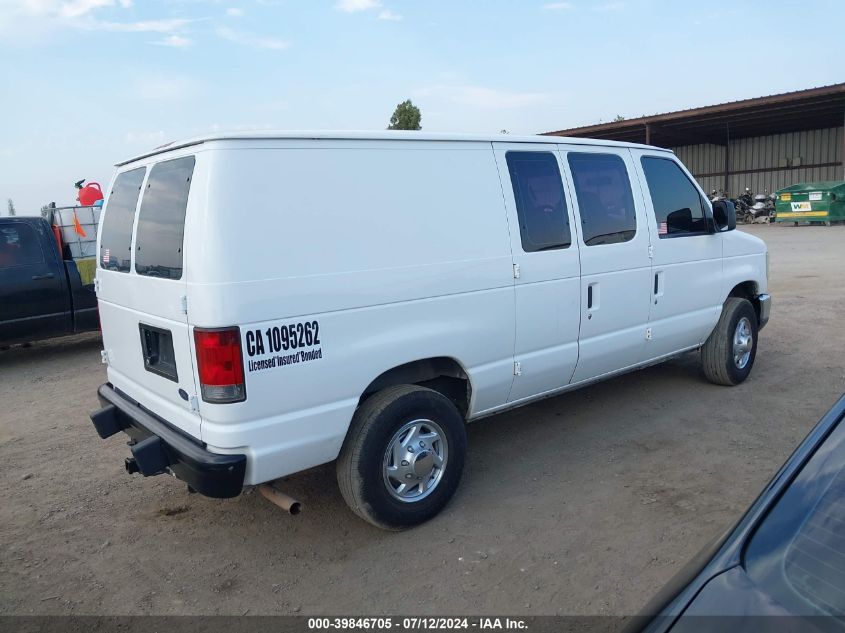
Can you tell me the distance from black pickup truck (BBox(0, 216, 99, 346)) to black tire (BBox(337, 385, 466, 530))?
20.2 feet

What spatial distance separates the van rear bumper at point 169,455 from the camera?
3.01 meters

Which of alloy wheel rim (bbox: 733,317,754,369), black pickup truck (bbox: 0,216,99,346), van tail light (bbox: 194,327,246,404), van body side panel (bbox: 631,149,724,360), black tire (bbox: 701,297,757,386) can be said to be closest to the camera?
van tail light (bbox: 194,327,246,404)

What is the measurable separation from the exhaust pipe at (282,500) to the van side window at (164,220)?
4.00 ft

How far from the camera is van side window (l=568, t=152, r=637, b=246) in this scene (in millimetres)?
4492

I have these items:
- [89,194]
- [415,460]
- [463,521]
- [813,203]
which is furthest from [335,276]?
[813,203]

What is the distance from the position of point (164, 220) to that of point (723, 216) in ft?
14.4

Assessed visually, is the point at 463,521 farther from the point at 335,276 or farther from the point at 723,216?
the point at 723,216

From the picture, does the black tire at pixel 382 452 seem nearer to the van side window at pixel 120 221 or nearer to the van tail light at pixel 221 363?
the van tail light at pixel 221 363

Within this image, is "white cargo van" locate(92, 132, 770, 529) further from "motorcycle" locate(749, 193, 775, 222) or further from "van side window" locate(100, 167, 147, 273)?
"motorcycle" locate(749, 193, 775, 222)

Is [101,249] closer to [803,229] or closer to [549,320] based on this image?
[549,320]

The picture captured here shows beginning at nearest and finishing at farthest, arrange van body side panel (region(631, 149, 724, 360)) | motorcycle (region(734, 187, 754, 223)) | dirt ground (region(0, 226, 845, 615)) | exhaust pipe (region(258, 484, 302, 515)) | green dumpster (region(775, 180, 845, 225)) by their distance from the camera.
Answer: dirt ground (region(0, 226, 845, 615))
exhaust pipe (region(258, 484, 302, 515))
van body side panel (region(631, 149, 724, 360))
green dumpster (region(775, 180, 845, 225))
motorcycle (region(734, 187, 754, 223))

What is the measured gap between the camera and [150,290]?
3424 mm

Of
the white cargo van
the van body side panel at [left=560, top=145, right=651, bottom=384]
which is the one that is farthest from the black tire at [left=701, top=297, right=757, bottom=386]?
the white cargo van

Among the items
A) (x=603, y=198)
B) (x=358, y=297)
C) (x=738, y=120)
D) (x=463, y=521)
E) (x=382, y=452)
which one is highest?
(x=738, y=120)
